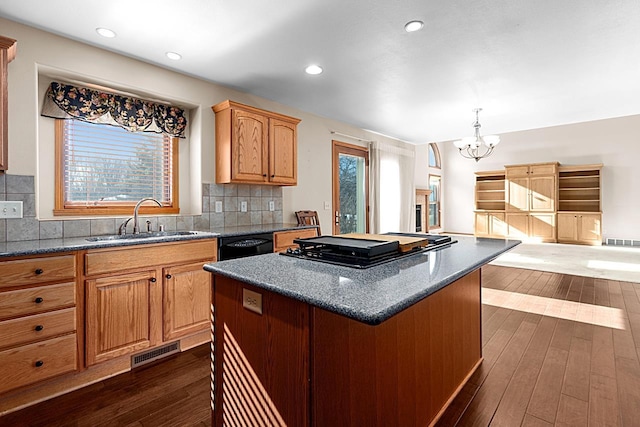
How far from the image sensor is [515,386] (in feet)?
6.61

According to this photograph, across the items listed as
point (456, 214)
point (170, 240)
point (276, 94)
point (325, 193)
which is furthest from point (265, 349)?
point (456, 214)

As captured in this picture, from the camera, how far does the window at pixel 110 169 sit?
8.34 ft

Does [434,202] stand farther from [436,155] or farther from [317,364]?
[317,364]

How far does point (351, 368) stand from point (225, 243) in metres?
1.88

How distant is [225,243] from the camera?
270 cm

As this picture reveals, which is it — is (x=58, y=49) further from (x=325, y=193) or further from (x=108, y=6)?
(x=325, y=193)

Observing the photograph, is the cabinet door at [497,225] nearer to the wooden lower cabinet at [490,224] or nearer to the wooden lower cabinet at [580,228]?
the wooden lower cabinet at [490,224]

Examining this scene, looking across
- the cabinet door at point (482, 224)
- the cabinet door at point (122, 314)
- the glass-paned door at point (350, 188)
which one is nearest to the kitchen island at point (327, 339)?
the cabinet door at point (122, 314)

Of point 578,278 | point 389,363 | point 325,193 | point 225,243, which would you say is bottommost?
point 578,278

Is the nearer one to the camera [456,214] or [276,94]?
[276,94]

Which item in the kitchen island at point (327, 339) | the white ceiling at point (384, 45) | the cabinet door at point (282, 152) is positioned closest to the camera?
the kitchen island at point (327, 339)

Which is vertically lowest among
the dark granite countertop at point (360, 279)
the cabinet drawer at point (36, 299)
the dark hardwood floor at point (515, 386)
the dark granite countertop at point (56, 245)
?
the dark hardwood floor at point (515, 386)

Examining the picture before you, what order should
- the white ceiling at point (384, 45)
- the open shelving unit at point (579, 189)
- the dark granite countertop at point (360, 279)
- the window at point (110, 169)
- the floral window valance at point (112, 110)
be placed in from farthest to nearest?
the open shelving unit at point (579, 189), the window at point (110, 169), the floral window valance at point (112, 110), the white ceiling at point (384, 45), the dark granite countertop at point (360, 279)

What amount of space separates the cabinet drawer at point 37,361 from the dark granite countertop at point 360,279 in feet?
4.54
